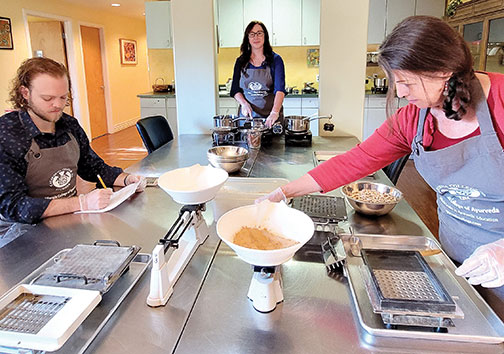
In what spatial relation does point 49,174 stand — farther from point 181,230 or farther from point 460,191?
point 460,191

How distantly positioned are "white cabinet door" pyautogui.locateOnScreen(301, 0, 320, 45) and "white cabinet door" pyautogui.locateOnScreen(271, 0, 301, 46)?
7cm

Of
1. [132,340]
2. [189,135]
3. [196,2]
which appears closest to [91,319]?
[132,340]

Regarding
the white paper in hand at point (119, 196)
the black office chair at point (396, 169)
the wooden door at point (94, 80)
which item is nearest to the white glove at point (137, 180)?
the white paper in hand at point (119, 196)

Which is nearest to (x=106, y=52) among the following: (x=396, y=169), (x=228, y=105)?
(x=228, y=105)

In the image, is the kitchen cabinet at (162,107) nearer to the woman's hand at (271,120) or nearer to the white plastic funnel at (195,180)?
the woman's hand at (271,120)

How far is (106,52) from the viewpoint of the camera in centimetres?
760

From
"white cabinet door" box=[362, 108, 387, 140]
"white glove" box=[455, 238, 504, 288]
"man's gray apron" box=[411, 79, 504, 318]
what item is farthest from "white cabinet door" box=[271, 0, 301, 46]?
"white glove" box=[455, 238, 504, 288]

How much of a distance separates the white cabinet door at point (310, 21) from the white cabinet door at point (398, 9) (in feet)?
3.20

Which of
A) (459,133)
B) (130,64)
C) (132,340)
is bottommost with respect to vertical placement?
(132,340)

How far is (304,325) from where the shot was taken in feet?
2.95

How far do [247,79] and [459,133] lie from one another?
7.89 ft

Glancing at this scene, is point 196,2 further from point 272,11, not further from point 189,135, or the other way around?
point 272,11

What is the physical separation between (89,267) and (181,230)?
0.30 m

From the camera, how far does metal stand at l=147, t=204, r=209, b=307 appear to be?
966 millimetres
